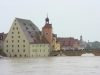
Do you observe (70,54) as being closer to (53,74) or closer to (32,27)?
(32,27)

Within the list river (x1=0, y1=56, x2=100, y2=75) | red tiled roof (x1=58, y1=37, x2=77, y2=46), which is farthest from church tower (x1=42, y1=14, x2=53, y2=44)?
red tiled roof (x1=58, y1=37, x2=77, y2=46)

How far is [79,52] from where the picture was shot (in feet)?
420

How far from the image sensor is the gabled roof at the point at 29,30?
121 meters

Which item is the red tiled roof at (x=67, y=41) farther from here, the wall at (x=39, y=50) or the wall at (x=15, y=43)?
the wall at (x=15, y=43)

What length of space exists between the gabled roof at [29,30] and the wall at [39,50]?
1700 millimetres

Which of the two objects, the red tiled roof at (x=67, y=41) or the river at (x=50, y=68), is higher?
the red tiled roof at (x=67, y=41)

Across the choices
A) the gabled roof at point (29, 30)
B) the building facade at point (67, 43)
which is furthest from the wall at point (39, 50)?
the building facade at point (67, 43)

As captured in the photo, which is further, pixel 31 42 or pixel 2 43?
A: pixel 2 43

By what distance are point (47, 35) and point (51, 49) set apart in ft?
14.6

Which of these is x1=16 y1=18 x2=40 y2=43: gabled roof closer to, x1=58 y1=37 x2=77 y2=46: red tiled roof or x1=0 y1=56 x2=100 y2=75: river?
x1=0 y1=56 x2=100 y2=75: river

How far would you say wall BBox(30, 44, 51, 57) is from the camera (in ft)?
396

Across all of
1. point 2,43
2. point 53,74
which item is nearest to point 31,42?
point 2,43

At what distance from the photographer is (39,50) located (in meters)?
122

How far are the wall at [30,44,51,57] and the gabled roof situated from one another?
1700mm
